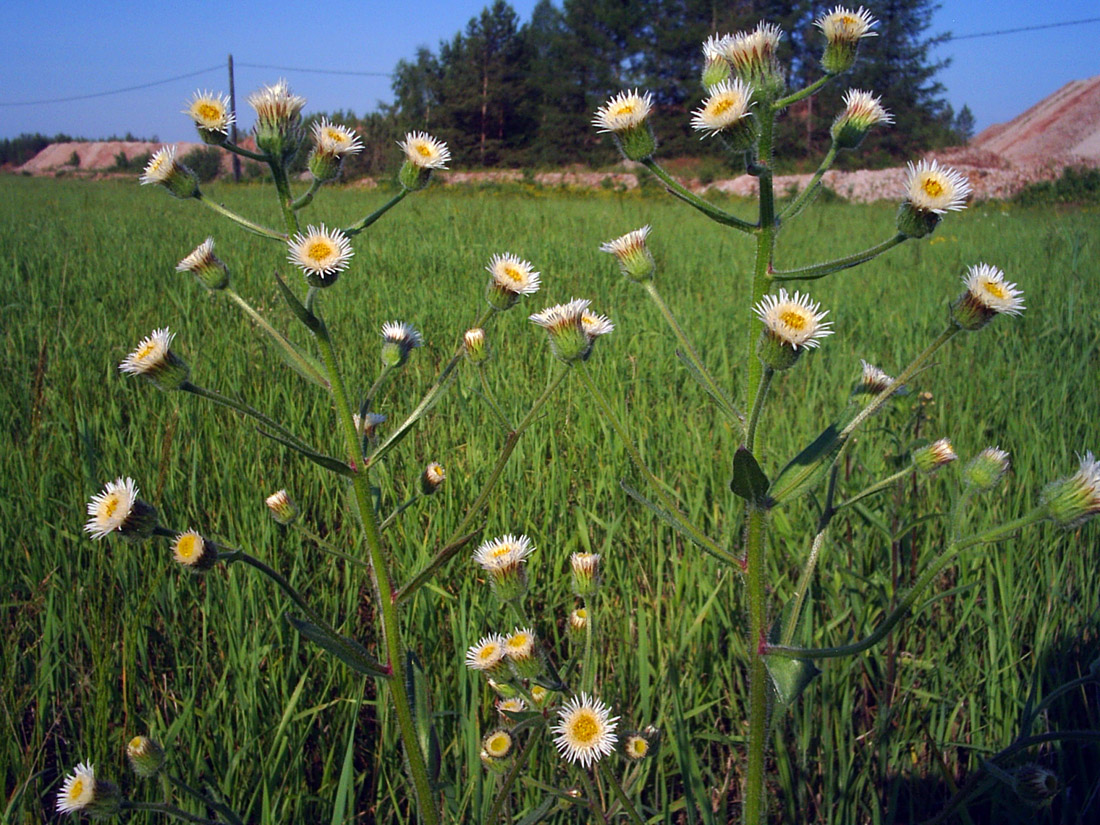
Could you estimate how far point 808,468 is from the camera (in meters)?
0.78

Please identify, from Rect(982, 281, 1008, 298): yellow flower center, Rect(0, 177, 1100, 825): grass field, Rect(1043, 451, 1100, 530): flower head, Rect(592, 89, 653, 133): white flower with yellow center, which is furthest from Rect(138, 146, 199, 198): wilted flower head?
Rect(1043, 451, 1100, 530): flower head

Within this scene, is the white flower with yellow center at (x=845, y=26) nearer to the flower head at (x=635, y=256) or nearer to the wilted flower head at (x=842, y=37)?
the wilted flower head at (x=842, y=37)

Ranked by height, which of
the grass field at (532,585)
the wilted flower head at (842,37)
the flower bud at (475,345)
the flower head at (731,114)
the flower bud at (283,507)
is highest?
the wilted flower head at (842,37)

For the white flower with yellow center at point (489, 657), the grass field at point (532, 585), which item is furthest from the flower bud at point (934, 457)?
the white flower with yellow center at point (489, 657)

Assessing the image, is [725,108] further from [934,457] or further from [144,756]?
[144,756]

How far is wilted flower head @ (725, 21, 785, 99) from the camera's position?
840 mm

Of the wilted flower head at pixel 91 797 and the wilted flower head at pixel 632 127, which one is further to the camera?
the wilted flower head at pixel 632 127

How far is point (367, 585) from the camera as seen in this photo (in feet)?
5.44

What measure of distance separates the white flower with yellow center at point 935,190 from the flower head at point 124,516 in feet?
3.36

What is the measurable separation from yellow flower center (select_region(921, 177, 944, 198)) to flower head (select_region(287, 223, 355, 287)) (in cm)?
71

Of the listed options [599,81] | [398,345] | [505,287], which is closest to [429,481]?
[398,345]

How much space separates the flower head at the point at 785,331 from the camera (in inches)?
30.5

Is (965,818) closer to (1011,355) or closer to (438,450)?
(438,450)

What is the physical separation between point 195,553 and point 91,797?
0.30m
